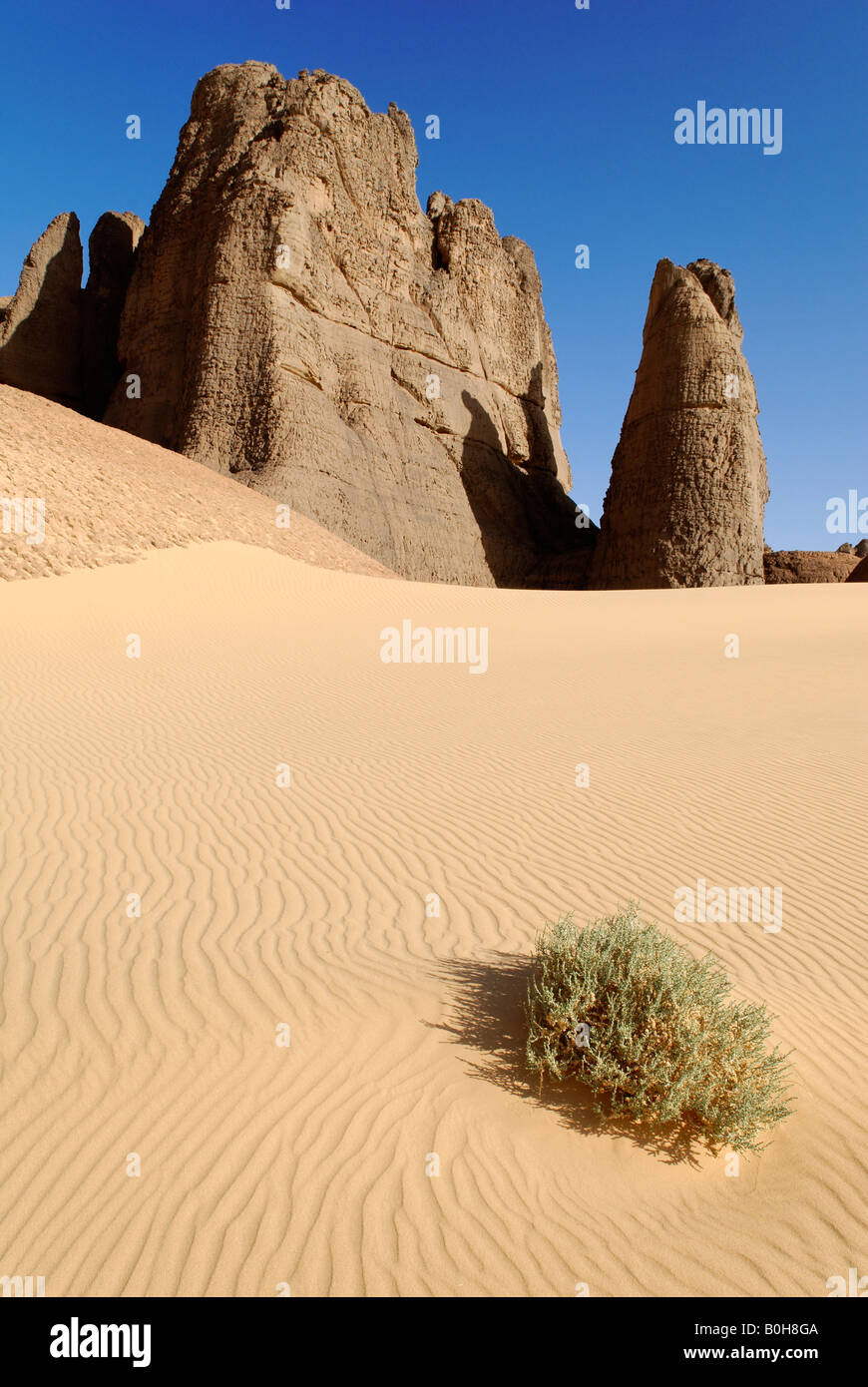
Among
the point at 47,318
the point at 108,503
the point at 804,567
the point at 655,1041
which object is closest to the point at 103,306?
the point at 47,318

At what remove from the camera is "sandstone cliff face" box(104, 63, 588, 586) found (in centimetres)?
2950

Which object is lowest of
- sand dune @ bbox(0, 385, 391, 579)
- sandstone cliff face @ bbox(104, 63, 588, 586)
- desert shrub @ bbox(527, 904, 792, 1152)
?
desert shrub @ bbox(527, 904, 792, 1152)

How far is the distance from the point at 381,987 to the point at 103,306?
132ft

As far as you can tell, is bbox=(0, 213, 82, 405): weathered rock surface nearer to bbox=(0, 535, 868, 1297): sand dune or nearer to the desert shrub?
bbox=(0, 535, 868, 1297): sand dune

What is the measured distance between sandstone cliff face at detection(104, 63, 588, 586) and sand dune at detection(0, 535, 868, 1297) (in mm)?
21046

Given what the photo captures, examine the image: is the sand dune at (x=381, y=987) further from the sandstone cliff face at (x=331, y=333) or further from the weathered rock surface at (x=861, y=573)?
the weathered rock surface at (x=861, y=573)

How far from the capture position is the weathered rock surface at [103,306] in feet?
119

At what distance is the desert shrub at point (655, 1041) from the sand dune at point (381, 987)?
0.16 meters

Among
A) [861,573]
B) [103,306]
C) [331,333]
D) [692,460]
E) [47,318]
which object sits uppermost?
[103,306]

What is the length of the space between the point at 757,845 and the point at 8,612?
50.9ft

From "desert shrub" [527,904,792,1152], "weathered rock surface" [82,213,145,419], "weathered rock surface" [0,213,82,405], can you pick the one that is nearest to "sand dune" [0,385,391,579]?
"weathered rock surface" [0,213,82,405]

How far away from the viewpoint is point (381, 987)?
430cm

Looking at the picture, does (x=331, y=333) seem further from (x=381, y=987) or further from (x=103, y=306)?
(x=381, y=987)
